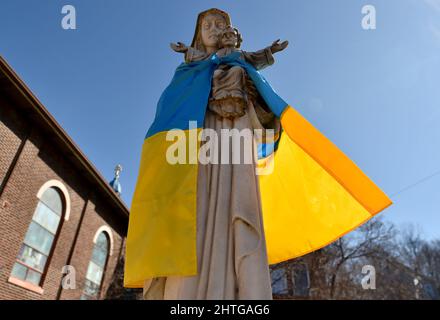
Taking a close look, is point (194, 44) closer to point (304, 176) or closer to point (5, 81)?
point (304, 176)

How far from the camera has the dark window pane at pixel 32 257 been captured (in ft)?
40.4

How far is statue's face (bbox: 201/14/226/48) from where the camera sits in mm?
3936

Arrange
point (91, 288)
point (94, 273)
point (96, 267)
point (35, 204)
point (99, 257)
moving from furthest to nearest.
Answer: point (99, 257), point (96, 267), point (94, 273), point (91, 288), point (35, 204)

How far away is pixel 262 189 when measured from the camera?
353 cm

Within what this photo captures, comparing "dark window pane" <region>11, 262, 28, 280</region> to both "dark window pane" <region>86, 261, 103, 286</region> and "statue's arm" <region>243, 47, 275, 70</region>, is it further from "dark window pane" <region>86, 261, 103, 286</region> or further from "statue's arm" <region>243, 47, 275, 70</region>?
"statue's arm" <region>243, 47, 275, 70</region>

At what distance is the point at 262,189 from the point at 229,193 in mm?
960

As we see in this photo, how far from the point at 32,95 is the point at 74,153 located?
337cm

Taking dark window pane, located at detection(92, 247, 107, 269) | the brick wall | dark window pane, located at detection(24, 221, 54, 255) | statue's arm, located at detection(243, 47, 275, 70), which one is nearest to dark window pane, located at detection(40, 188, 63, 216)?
the brick wall

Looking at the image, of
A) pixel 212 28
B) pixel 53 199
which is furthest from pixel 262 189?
pixel 53 199

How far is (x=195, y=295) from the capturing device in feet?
7.27

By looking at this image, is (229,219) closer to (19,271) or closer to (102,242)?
(19,271)

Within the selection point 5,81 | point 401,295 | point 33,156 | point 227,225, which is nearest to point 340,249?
point 401,295
